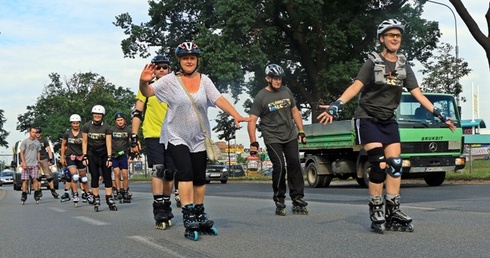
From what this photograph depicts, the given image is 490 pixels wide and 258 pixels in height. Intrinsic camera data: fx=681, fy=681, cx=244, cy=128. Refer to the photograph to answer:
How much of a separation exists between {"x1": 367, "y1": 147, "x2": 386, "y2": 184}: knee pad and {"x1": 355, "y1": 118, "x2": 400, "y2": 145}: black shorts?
11cm

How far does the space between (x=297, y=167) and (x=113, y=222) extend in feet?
8.24

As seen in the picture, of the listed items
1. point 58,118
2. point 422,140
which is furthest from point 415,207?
point 58,118

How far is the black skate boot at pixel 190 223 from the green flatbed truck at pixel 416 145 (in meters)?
9.71

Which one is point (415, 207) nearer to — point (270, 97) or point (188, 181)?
point (270, 97)

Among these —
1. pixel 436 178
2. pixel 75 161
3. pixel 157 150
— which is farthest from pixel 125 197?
pixel 436 178

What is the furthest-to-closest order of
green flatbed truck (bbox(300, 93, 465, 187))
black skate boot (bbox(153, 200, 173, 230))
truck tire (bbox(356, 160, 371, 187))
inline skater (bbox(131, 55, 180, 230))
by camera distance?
truck tire (bbox(356, 160, 371, 187)) → green flatbed truck (bbox(300, 93, 465, 187)) → inline skater (bbox(131, 55, 180, 230)) → black skate boot (bbox(153, 200, 173, 230))

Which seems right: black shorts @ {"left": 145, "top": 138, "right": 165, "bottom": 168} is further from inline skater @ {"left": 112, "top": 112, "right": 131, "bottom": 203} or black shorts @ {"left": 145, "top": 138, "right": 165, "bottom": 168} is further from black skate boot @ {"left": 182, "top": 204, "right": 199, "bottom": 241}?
inline skater @ {"left": 112, "top": 112, "right": 131, "bottom": 203}

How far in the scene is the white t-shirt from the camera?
6.68 metres

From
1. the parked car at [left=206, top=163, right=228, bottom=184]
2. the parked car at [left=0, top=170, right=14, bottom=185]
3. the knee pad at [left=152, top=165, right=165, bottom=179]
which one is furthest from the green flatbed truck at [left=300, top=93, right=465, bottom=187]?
the parked car at [left=0, top=170, right=14, bottom=185]

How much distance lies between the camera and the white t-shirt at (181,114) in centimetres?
668

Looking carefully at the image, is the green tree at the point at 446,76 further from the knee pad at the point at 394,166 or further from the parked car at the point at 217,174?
the knee pad at the point at 394,166

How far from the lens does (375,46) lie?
1289 inches

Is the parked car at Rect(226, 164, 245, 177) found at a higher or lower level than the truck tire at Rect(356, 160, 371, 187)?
lower

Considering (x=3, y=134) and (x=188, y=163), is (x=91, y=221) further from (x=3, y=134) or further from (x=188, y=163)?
(x=3, y=134)
